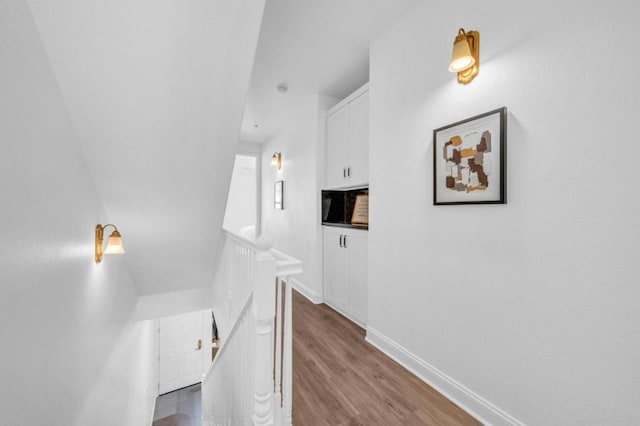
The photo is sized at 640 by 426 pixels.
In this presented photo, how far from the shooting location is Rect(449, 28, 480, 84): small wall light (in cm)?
136

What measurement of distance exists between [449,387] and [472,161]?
4.81ft

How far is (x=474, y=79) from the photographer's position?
148 cm

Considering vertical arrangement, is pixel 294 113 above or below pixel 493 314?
above

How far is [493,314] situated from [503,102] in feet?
3.93

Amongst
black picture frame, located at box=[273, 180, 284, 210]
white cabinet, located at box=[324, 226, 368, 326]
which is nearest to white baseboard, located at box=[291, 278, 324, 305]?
white cabinet, located at box=[324, 226, 368, 326]

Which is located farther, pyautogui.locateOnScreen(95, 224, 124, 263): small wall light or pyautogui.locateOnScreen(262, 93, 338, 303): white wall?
pyautogui.locateOnScreen(262, 93, 338, 303): white wall

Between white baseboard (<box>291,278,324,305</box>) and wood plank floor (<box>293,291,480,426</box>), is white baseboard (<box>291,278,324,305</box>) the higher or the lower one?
the higher one

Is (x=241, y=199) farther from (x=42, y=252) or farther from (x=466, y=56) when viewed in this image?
(x=466, y=56)

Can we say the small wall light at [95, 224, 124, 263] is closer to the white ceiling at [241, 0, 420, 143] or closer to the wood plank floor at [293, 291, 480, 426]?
the wood plank floor at [293, 291, 480, 426]

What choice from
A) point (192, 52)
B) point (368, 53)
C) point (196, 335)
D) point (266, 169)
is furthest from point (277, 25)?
point (196, 335)

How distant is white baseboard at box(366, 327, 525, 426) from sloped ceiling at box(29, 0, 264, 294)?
6.49 feet

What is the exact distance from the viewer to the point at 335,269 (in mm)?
3039

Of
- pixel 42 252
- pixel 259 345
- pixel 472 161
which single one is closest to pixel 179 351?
pixel 42 252

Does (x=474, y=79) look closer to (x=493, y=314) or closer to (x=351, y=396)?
(x=493, y=314)
